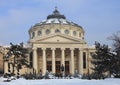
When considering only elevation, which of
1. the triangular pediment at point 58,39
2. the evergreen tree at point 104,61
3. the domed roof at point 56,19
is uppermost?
the domed roof at point 56,19

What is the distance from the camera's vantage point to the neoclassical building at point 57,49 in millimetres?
85688

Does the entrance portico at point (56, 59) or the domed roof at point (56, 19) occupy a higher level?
the domed roof at point (56, 19)

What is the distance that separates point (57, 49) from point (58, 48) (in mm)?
1064

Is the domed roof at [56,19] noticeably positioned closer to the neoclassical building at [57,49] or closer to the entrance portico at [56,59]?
the neoclassical building at [57,49]

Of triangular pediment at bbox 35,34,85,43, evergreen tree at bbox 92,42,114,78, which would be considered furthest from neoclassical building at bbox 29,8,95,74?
evergreen tree at bbox 92,42,114,78

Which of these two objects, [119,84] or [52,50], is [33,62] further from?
[119,84]

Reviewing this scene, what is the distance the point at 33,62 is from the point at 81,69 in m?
11.8

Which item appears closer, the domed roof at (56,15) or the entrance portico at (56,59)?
the entrance portico at (56,59)

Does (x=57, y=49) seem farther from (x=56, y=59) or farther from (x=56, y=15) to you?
(x=56, y=15)

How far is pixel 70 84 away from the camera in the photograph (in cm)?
2806

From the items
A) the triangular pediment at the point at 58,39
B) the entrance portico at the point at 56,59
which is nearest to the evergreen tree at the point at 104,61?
the entrance portico at the point at 56,59

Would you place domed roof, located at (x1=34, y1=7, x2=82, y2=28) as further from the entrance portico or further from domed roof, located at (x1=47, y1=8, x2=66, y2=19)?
the entrance portico

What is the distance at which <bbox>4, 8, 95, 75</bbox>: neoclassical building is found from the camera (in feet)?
281

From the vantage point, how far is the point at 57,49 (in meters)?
87.5
